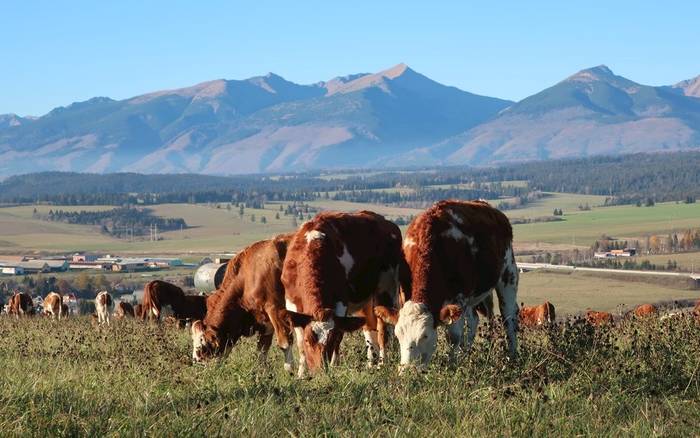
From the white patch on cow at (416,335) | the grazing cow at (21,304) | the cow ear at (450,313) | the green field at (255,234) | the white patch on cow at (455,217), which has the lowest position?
the green field at (255,234)

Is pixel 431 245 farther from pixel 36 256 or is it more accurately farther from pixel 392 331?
pixel 36 256

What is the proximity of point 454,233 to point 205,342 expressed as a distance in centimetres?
397

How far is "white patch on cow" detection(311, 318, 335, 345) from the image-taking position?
13.5 metres

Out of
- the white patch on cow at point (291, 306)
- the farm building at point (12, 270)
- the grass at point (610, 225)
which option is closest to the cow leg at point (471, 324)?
the white patch on cow at point (291, 306)

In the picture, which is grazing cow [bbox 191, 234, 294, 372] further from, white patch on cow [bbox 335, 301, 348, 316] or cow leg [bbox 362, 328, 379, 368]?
white patch on cow [bbox 335, 301, 348, 316]

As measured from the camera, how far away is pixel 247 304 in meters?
16.5

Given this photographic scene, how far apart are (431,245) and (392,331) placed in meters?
1.48

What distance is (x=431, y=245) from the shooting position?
14633 mm

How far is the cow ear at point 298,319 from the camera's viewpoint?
44.9 feet

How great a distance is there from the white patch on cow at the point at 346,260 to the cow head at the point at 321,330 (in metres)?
1.69

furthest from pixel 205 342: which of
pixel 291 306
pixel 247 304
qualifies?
pixel 291 306

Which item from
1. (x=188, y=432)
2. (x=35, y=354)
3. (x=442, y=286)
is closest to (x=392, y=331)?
(x=442, y=286)

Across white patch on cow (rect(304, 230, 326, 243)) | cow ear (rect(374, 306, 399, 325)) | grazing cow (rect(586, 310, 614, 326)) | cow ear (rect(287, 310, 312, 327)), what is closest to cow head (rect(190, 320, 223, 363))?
white patch on cow (rect(304, 230, 326, 243))

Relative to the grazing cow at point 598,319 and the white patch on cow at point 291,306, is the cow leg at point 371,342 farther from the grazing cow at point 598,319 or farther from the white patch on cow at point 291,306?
the grazing cow at point 598,319
